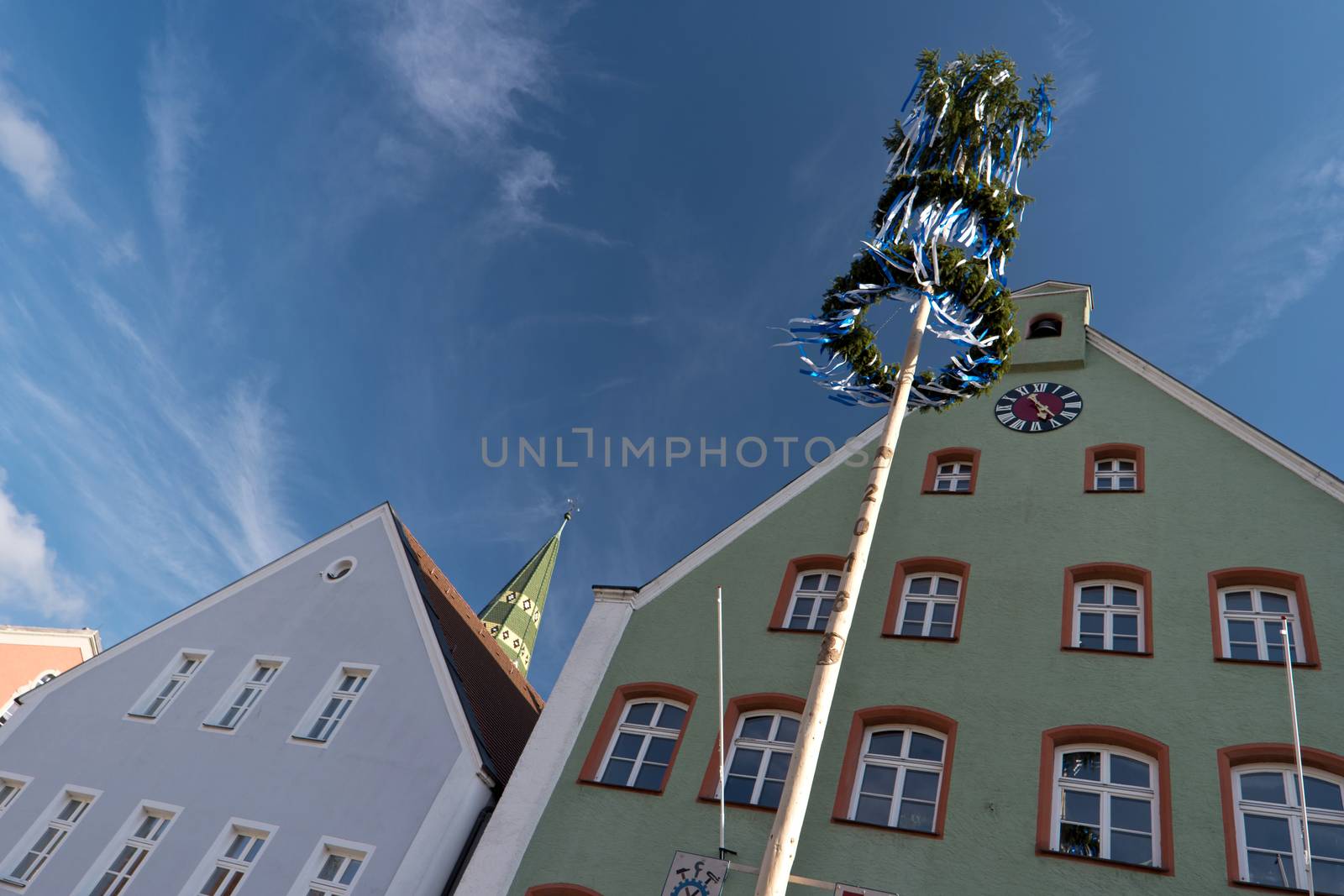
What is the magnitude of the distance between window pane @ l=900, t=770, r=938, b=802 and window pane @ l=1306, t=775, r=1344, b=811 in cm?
466

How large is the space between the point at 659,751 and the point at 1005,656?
19.2ft

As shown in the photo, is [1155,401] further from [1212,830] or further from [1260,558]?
[1212,830]

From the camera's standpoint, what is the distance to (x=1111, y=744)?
42.5 ft

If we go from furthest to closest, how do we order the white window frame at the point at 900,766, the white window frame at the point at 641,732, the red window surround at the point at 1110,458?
the red window surround at the point at 1110,458
the white window frame at the point at 641,732
the white window frame at the point at 900,766

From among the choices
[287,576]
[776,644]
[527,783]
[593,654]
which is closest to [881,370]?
[776,644]

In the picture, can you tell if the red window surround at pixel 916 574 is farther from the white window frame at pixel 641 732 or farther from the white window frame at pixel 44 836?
the white window frame at pixel 44 836

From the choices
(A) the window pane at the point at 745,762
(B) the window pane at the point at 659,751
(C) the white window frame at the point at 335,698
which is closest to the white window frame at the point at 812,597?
(A) the window pane at the point at 745,762

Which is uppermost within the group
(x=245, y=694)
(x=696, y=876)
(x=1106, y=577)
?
(x=1106, y=577)

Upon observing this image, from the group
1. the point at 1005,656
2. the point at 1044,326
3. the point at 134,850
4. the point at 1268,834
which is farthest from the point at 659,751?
the point at 1044,326

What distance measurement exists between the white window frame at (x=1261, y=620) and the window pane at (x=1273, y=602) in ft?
0.12

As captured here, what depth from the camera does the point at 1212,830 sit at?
11.5 metres

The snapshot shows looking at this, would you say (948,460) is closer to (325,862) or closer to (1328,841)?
(1328,841)

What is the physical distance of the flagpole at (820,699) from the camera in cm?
929

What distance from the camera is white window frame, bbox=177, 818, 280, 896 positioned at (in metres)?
16.1
